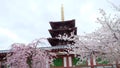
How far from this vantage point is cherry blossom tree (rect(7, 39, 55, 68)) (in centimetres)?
1338

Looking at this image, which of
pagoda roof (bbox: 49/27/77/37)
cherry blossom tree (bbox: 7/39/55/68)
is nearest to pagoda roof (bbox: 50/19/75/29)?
pagoda roof (bbox: 49/27/77/37)

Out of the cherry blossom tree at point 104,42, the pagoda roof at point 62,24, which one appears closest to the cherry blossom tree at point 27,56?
the cherry blossom tree at point 104,42

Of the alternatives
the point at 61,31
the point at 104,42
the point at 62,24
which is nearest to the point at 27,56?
the point at 104,42

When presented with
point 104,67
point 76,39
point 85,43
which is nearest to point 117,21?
point 85,43

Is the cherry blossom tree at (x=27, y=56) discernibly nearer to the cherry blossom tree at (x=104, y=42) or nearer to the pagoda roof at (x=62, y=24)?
the cherry blossom tree at (x=104, y=42)

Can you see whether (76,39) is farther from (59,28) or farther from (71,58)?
(59,28)

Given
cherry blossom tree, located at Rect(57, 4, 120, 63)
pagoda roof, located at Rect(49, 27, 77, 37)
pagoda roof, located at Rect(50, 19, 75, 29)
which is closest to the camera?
cherry blossom tree, located at Rect(57, 4, 120, 63)

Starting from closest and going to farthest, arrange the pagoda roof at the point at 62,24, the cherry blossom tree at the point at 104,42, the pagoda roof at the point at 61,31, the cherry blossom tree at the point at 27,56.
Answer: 1. the cherry blossom tree at the point at 104,42
2. the cherry blossom tree at the point at 27,56
3. the pagoda roof at the point at 61,31
4. the pagoda roof at the point at 62,24

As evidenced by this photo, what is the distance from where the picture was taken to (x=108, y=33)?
10.0m

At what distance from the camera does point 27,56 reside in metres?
13.5

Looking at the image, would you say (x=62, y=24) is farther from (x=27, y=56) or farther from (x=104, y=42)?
(x=104, y=42)

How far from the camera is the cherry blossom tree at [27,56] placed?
13375 mm

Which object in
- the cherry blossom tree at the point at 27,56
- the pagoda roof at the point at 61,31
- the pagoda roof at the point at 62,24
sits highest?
the pagoda roof at the point at 62,24

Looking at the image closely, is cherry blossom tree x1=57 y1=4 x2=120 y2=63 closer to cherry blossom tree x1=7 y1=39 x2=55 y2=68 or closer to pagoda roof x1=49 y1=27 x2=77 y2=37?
cherry blossom tree x1=7 y1=39 x2=55 y2=68
